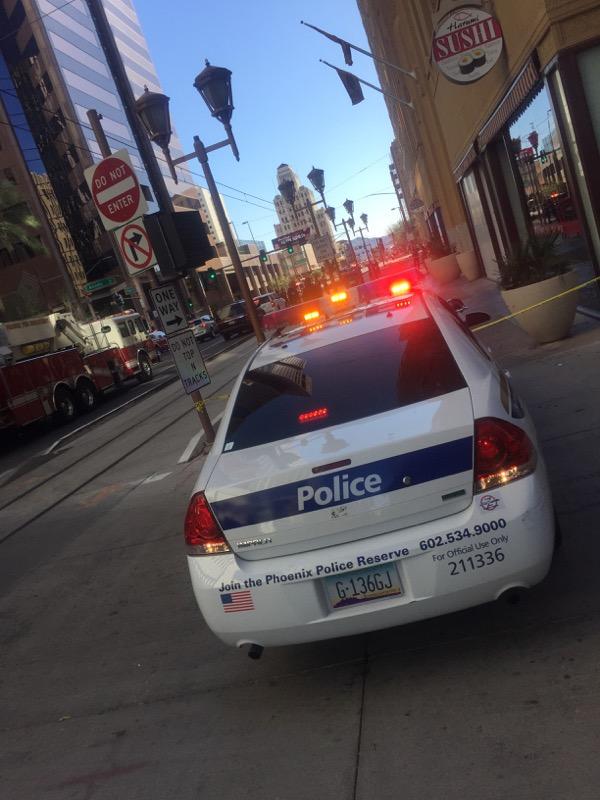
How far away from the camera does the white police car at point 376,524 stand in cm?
298

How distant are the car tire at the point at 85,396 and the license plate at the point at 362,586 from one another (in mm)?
17671

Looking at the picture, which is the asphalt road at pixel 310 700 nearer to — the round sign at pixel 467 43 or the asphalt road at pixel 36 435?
the round sign at pixel 467 43

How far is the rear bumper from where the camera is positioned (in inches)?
117

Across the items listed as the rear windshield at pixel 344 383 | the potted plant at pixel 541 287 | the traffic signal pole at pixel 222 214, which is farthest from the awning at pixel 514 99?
the rear windshield at pixel 344 383

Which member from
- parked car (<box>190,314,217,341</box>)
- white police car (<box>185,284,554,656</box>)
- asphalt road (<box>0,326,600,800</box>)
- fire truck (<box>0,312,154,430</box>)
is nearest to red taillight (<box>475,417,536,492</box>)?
white police car (<box>185,284,554,656</box>)

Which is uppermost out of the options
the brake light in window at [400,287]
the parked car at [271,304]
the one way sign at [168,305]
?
the one way sign at [168,305]

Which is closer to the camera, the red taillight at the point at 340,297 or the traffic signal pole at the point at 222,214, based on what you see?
the red taillight at the point at 340,297

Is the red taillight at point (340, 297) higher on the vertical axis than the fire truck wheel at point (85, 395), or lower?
higher

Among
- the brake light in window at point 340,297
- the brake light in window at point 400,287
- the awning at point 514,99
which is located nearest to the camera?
the brake light in window at point 400,287

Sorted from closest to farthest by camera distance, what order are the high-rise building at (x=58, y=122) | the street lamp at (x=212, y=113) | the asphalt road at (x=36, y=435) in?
the street lamp at (x=212, y=113) → the asphalt road at (x=36, y=435) → the high-rise building at (x=58, y=122)

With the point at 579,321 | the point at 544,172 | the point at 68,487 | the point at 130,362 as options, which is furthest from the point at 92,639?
the point at 130,362

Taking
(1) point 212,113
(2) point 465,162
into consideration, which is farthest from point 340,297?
(2) point 465,162

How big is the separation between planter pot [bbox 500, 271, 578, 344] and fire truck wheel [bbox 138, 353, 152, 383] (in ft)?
59.9

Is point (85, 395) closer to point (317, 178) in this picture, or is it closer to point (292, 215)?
point (317, 178)
